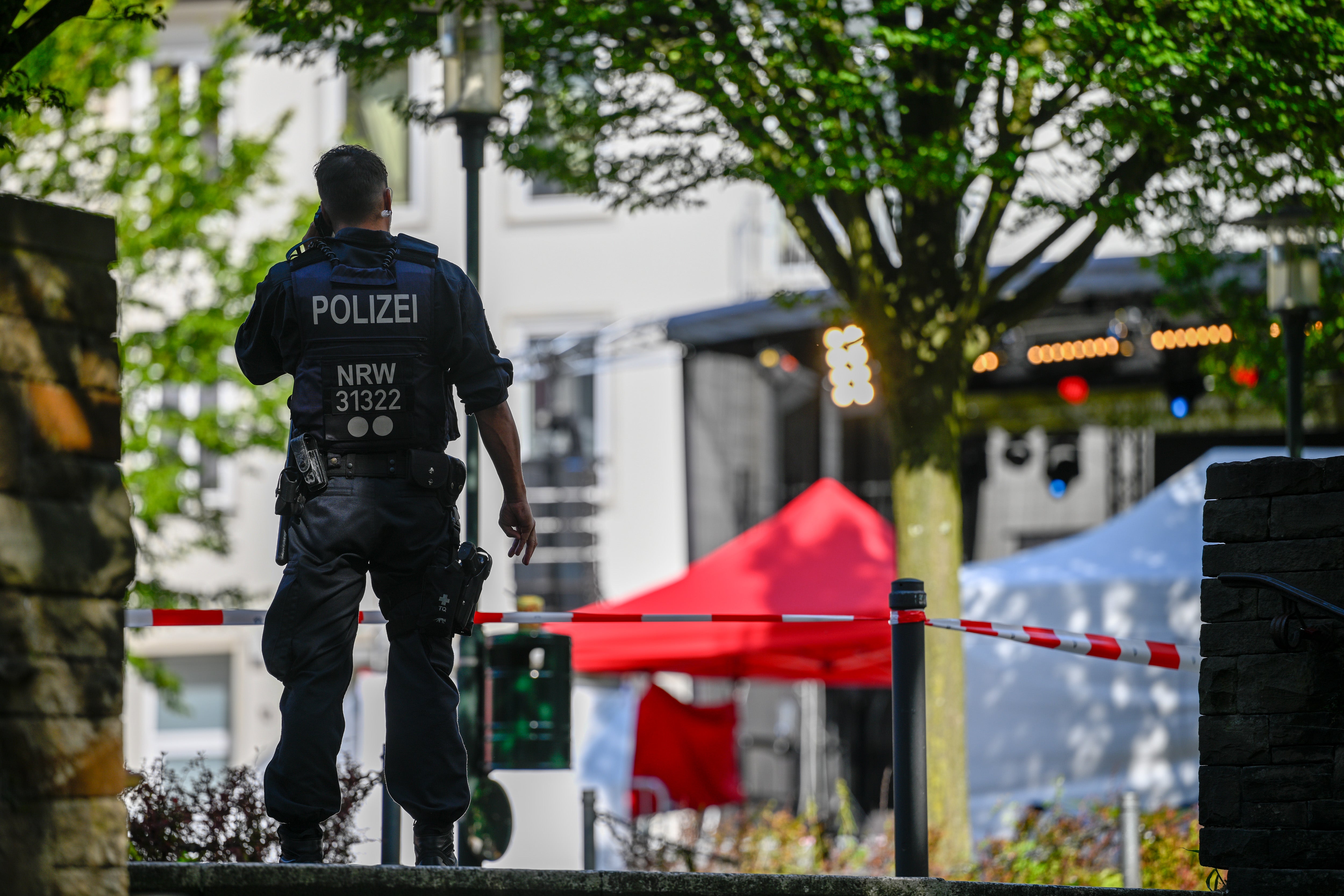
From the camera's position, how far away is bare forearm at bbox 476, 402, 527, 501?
529 cm

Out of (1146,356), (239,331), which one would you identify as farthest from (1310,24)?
(1146,356)

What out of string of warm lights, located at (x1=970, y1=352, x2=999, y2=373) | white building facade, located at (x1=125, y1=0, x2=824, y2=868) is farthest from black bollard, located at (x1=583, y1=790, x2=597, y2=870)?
white building facade, located at (x1=125, y1=0, x2=824, y2=868)

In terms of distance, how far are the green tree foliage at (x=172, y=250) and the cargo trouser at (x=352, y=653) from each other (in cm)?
1168

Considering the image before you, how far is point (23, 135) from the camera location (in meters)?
15.3

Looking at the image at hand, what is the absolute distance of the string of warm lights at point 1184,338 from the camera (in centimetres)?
1659

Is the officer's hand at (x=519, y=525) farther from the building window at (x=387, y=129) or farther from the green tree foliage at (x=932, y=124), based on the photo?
the building window at (x=387, y=129)

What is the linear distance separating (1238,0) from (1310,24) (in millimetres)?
363

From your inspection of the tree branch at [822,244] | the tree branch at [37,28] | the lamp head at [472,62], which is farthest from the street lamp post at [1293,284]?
the tree branch at [37,28]

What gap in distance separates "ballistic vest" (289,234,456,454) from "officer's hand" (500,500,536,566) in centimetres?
28

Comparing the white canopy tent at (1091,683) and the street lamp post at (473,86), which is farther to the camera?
the white canopy tent at (1091,683)

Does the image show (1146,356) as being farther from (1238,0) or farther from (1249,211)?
(1238,0)

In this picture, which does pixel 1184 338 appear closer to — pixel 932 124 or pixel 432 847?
pixel 932 124

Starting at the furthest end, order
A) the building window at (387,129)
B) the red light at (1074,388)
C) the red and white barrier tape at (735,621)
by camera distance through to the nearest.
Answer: the building window at (387,129) → the red light at (1074,388) → the red and white barrier tape at (735,621)

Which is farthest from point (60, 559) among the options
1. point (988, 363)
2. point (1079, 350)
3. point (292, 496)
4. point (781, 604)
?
point (1079, 350)
